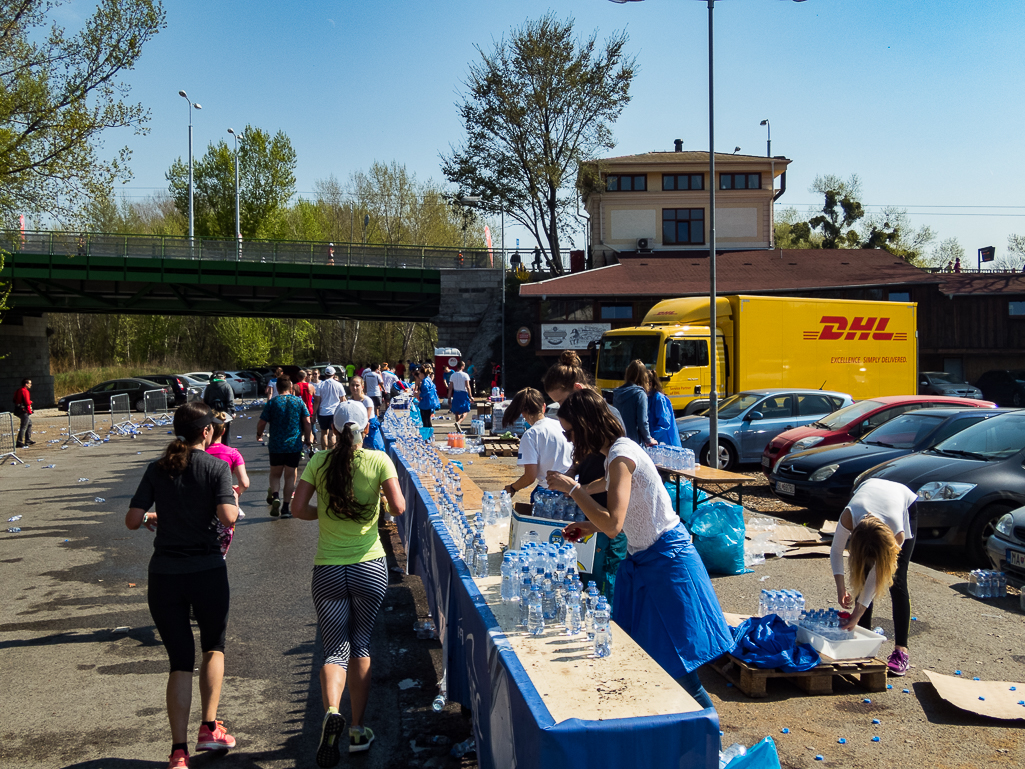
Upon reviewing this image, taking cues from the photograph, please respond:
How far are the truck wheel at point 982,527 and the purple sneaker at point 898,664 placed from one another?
3662 mm

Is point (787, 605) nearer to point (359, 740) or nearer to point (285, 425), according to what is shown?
point (359, 740)

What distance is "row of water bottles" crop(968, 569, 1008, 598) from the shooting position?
24.1 ft

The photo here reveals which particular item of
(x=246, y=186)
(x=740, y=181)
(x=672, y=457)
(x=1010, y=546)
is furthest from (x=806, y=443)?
(x=246, y=186)

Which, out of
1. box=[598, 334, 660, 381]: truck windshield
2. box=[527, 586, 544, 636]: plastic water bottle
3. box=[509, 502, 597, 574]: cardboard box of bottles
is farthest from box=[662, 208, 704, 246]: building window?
box=[527, 586, 544, 636]: plastic water bottle

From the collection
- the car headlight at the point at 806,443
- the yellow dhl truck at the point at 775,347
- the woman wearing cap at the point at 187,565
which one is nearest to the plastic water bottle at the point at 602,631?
the woman wearing cap at the point at 187,565

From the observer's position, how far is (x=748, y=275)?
118ft

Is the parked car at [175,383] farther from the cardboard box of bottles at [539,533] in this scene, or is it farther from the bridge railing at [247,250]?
the cardboard box of bottles at [539,533]

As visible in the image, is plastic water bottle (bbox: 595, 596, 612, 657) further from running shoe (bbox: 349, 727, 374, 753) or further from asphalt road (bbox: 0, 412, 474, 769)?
running shoe (bbox: 349, 727, 374, 753)

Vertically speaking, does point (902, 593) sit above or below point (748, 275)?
below

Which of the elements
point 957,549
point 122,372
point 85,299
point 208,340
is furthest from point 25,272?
point 957,549

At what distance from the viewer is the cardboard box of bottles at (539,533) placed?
4.75 meters

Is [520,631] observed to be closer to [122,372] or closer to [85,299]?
[85,299]

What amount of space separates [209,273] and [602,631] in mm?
40777

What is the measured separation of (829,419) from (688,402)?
452 centimetres
